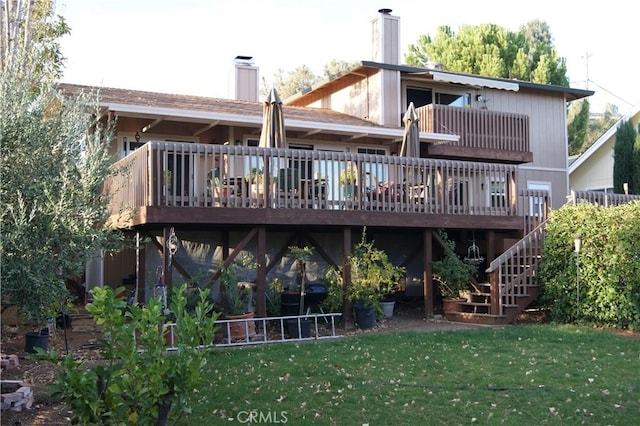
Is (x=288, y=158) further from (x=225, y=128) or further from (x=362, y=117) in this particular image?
(x=362, y=117)

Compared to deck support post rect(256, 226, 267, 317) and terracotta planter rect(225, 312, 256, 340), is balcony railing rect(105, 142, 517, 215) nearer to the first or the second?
deck support post rect(256, 226, 267, 317)

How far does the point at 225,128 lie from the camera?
16641 millimetres

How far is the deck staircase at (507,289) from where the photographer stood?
41.9 feet

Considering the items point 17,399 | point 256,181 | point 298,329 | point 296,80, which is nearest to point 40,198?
point 17,399

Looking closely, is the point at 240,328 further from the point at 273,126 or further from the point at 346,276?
the point at 273,126

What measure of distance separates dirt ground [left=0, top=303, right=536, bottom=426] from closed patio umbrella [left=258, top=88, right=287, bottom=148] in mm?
3709

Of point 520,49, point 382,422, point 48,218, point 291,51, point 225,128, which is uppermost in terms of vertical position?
point 291,51

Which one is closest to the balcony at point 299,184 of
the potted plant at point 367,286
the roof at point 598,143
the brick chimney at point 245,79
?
the potted plant at point 367,286

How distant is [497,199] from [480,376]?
7.19 m

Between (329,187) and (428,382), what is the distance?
5.58m

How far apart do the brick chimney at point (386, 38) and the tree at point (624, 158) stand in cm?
799

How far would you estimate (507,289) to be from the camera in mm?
12836

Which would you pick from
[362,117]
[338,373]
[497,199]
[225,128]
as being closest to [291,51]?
[362,117]

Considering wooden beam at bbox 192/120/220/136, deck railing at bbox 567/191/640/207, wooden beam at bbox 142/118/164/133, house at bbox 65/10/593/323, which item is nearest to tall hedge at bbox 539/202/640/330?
house at bbox 65/10/593/323
